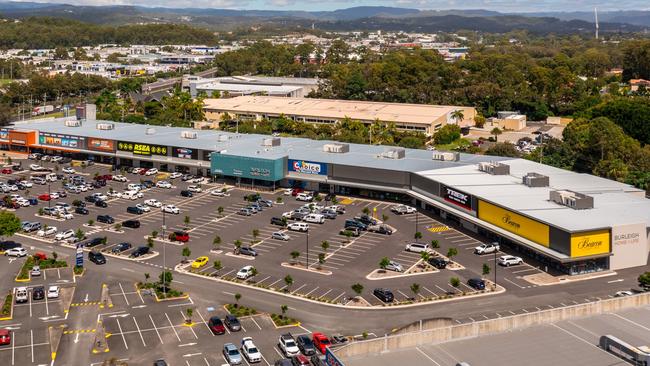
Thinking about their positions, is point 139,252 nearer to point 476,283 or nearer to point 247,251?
point 247,251

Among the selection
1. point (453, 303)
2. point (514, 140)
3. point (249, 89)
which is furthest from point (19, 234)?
point (249, 89)

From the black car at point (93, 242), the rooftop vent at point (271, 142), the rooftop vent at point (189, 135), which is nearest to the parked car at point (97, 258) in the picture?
the black car at point (93, 242)

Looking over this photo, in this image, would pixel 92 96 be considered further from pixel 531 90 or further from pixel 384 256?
pixel 384 256

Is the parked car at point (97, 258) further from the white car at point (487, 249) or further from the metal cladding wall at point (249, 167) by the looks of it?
the white car at point (487, 249)

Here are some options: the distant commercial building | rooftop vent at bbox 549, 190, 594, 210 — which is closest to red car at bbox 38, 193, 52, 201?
rooftop vent at bbox 549, 190, 594, 210

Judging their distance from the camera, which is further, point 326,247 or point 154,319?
point 326,247

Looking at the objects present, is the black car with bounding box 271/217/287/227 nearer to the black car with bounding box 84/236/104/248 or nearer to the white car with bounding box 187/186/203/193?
the white car with bounding box 187/186/203/193
